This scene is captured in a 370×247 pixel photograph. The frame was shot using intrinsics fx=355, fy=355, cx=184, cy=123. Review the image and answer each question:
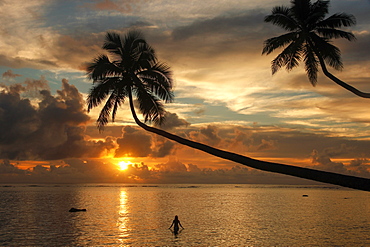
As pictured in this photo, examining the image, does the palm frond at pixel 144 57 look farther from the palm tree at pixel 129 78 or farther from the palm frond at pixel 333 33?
the palm frond at pixel 333 33

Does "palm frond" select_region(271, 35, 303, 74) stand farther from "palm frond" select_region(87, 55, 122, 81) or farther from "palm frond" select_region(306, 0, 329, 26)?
"palm frond" select_region(87, 55, 122, 81)

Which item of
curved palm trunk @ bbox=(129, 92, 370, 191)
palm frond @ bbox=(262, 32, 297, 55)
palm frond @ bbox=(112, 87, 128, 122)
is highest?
palm frond @ bbox=(262, 32, 297, 55)

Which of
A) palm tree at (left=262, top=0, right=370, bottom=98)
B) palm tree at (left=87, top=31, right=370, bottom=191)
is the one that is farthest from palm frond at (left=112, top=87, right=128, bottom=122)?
palm tree at (left=262, top=0, right=370, bottom=98)

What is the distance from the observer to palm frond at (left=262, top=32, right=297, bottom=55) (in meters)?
22.0

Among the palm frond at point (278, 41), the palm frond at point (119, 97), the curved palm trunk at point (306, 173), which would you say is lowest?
the curved palm trunk at point (306, 173)

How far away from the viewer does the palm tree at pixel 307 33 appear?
21.3m

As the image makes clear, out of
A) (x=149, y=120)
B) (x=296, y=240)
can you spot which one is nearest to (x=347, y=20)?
(x=149, y=120)

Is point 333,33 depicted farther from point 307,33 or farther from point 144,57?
point 144,57

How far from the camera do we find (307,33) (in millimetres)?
21312

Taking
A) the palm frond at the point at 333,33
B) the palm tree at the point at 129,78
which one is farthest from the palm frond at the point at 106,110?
the palm frond at the point at 333,33

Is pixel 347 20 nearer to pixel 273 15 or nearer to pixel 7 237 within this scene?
pixel 273 15

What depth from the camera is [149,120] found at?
74.9 feet

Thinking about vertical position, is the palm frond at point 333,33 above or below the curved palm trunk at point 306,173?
above

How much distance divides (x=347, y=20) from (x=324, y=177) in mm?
14860
